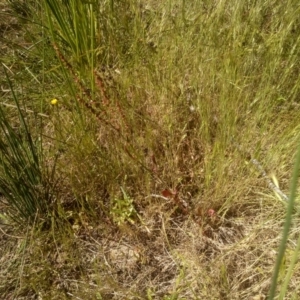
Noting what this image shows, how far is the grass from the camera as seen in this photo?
102cm

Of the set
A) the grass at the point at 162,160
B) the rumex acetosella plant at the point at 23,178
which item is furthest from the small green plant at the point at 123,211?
the rumex acetosella plant at the point at 23,178

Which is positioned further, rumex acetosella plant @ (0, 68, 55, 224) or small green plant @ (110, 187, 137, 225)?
small green plant @ (110, 187, 137, 225)

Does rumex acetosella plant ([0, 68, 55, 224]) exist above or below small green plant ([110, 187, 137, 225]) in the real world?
above

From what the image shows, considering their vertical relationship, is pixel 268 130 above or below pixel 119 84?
below

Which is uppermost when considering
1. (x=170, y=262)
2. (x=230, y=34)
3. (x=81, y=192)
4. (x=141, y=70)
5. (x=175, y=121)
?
(x=230, y=34)

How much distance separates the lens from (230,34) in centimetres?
129

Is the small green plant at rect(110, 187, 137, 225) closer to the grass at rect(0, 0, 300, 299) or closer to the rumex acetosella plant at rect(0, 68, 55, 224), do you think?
the grass at rect(0, 0, 300, 299)

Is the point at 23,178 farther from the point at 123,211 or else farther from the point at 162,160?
the point at 162,160

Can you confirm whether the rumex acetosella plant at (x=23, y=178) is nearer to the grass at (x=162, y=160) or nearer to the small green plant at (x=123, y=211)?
the grass at (x=162, y=160)

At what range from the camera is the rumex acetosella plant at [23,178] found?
3.15 feet

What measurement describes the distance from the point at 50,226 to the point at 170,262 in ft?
1.14

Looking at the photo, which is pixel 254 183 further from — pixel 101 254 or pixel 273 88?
pixel 101 254

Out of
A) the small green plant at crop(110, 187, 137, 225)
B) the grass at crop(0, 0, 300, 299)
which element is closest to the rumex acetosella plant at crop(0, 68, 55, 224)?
the grass at crop(0, 0, 300, 299)

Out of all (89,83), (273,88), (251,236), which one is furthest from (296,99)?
(89,83)
